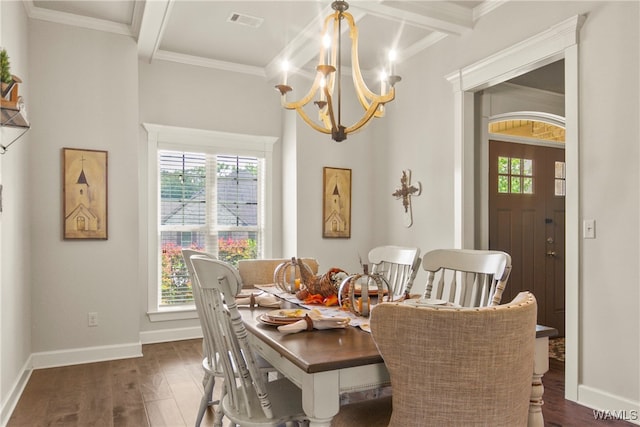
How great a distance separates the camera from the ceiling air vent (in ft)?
11.9

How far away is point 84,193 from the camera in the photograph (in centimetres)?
364

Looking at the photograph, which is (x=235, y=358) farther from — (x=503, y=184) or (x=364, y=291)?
(x=503, y=184)

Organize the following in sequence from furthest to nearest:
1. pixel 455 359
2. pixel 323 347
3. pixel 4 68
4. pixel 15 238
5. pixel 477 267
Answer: pixel 15 238 → pixel 477 267 → pixel 4 68 → pixel 323 347 → pixel 455 359

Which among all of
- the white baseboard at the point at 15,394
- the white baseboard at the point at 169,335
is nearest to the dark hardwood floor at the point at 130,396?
the white baseboard at the point at 15,394

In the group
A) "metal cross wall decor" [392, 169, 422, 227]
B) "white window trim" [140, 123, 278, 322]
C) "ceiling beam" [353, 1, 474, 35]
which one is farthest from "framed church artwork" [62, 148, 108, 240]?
"metal cross wall decor" [392, 169, 422, 227]

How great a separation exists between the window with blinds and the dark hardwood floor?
101 centimetres

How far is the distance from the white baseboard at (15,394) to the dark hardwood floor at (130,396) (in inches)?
1.2

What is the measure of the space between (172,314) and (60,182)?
157 centimetres

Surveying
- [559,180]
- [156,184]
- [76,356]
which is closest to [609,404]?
[559,180]

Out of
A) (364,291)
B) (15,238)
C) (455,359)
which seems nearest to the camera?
(455,359)

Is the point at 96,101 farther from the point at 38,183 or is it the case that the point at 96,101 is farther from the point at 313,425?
the point at 313,425

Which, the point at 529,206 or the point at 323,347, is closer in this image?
the point at 323,347

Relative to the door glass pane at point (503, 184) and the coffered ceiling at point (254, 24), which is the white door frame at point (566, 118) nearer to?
the coffered ceiling at point (254, 24)

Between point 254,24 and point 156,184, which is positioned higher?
point 254,24
